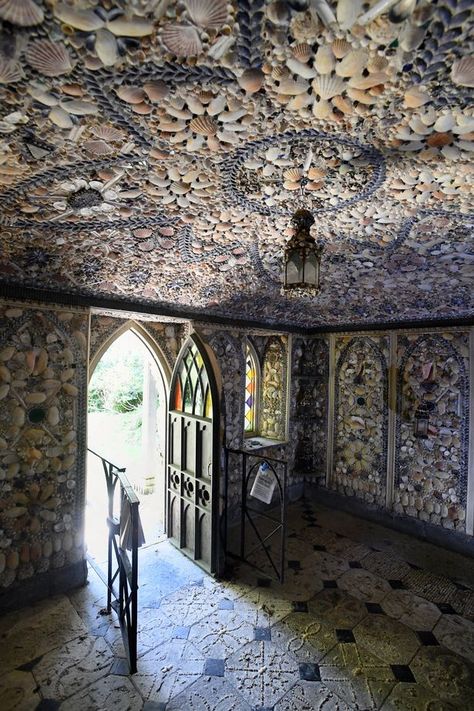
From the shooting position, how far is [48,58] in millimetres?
863

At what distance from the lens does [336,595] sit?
9.44ft

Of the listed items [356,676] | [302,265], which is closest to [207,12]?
[302,265]

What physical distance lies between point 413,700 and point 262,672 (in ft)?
2.75

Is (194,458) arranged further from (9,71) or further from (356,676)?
(9,71)

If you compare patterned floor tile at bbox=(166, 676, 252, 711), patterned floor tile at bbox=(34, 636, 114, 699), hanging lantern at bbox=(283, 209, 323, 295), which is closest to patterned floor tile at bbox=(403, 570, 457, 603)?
patterned floor tile at bbox=(166, 676, 252, 711)

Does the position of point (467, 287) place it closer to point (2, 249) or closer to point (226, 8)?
point (226, 8)

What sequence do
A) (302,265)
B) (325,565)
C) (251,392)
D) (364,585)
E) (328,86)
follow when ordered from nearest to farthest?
(328,86), (302,265), (364,585), (325,565), (251,392)

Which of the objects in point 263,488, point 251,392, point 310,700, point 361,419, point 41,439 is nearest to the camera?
point 310,700

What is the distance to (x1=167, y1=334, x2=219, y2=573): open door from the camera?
2.97m

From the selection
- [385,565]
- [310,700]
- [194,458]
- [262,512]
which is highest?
[194,458]

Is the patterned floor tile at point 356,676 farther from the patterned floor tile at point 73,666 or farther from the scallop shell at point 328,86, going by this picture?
the scallop shell at point 328,86

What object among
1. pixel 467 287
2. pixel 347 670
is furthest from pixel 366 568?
pixel 467 287

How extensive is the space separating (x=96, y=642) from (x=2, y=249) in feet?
8.34

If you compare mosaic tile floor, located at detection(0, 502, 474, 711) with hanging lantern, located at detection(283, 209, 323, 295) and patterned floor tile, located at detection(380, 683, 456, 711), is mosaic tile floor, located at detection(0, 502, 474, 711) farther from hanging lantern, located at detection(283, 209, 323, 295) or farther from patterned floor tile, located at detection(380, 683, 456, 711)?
hanging lantern, located at detection(283, 209, 323, 295)
